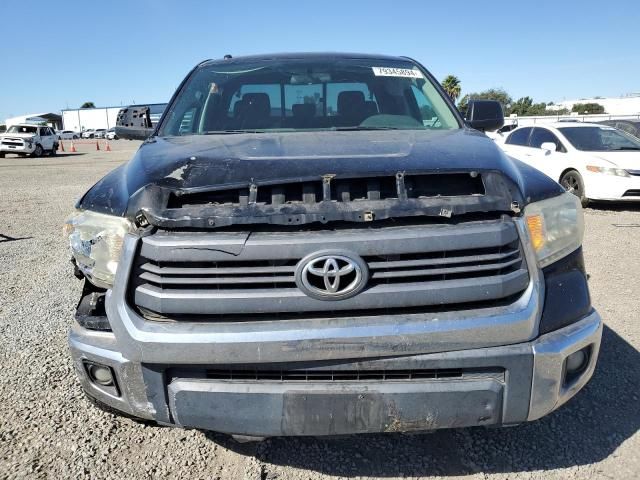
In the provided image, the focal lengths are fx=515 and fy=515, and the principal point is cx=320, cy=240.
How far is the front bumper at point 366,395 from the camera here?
6.08 ft

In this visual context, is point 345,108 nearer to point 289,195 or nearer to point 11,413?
point 289,195

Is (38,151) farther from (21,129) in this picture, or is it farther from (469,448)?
(469,448)

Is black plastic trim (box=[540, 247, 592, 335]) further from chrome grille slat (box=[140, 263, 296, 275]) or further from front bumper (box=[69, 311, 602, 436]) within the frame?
chrome grille slat (box=[140, 263, 296, 275])

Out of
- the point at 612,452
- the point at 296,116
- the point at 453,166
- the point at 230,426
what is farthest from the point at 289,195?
the point at 612,452

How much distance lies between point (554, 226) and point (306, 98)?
1864 mm

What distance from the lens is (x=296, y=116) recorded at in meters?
3.21

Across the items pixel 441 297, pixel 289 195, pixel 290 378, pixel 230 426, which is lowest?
pixel 230 426

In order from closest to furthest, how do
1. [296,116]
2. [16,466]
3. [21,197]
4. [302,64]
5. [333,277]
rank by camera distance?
1. [333,277]
2. [16,466]
3. [296,116]
4. [302,64]
5. [21,197]

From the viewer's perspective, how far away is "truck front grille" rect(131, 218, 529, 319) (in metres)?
1.82

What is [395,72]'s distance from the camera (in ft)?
12.0

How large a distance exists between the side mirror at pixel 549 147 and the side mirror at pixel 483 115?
7.25 metres

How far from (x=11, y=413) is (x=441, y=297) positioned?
2.50 m

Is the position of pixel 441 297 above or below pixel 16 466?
above

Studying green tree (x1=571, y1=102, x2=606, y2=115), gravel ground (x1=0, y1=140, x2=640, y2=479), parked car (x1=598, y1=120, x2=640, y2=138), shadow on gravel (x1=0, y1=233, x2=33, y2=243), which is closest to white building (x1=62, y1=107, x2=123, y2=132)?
green tree (x1=571, y1=102, x2=606, y2=115)
